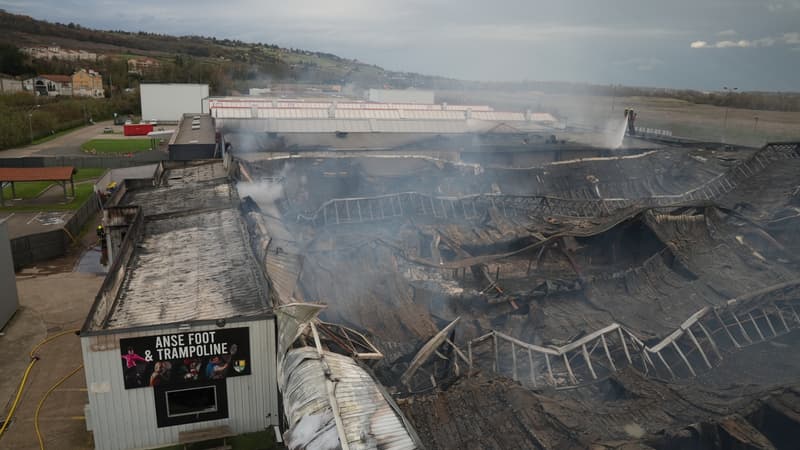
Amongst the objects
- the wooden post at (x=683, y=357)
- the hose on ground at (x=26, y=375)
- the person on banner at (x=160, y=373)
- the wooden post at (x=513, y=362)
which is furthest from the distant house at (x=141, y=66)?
the wooden post at (x=683, y=357)

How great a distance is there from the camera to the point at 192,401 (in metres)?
8.43

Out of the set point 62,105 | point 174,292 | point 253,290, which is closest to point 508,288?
point 253,290

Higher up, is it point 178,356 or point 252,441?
point 178,356

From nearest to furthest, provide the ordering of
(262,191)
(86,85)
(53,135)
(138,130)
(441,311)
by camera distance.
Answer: (441,311) < (262,191) < (138,130) < (53,135) < (86,85)

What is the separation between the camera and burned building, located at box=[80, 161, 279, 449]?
784 cm

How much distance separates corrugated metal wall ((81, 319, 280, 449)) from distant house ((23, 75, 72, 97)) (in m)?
78.2

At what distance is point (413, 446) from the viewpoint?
5945 millimetres

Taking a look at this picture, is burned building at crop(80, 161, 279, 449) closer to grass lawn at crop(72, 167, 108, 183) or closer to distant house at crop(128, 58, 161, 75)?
grass lawn at crop(72, 167, 108, 183)

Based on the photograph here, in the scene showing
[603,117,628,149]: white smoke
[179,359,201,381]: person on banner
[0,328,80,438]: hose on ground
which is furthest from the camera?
[603,117,628,149]: white smoke

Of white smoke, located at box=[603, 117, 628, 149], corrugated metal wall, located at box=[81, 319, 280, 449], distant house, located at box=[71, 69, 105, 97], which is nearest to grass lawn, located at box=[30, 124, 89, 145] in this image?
distant house, located at box=[71, 69, 105, 97]

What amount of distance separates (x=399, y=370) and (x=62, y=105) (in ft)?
181

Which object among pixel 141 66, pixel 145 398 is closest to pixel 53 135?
pixel 145 398

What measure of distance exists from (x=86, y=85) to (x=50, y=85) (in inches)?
172

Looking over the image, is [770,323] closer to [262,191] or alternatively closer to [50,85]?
[262,191]
